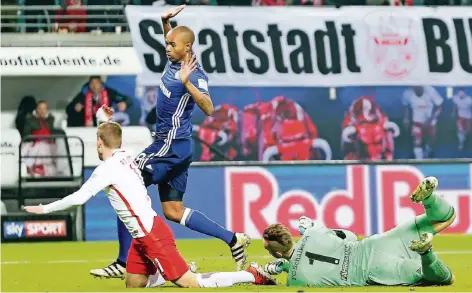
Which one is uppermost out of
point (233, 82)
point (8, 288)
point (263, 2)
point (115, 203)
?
point (263, 2)

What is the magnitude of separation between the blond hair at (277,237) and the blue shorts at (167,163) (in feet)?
5.40

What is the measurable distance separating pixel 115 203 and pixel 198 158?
933 cm

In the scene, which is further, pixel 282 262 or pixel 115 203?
pixel 282 262

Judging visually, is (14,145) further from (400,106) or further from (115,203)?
(115,203)

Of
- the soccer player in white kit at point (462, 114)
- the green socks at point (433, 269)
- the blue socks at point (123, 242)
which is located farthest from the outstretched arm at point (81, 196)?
the soccer player in white kit at point (462, 114)

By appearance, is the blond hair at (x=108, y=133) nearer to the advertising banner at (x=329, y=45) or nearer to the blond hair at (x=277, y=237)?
the blond hair at (x=277, y=237)

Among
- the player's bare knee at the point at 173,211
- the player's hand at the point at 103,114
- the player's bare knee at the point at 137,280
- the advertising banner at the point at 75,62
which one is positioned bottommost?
the player's bare knee at the point at 137,280

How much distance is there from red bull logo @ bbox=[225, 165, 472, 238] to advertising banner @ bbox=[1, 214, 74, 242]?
6.87ft

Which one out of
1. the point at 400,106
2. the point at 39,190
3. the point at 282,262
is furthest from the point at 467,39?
the point at 282,262

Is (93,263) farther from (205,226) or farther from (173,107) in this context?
(173,107)

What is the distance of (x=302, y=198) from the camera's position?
17422 millimetres

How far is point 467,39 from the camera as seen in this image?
20.1m

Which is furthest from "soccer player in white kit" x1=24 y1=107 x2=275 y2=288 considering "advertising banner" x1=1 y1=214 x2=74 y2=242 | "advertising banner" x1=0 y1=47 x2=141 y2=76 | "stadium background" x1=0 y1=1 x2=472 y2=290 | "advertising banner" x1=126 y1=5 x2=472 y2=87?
"advertising banner" x1=126 y1=5 x2=472 y2=87

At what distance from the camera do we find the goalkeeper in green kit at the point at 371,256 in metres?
9.84
